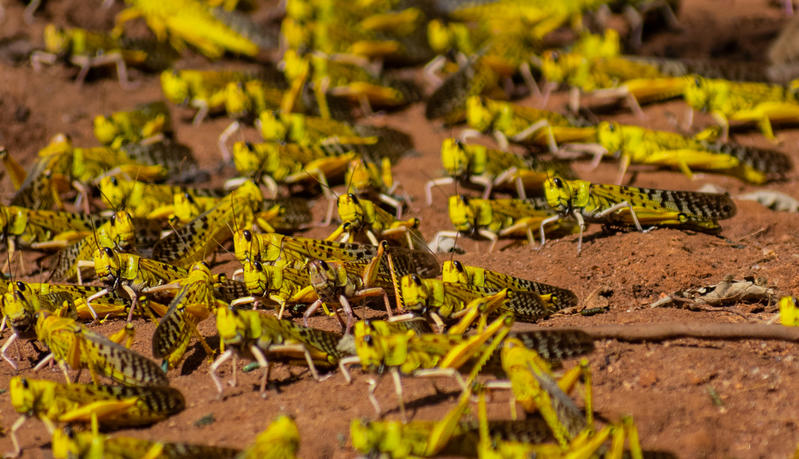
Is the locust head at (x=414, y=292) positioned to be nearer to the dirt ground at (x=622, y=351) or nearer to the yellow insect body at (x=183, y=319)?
the dirt ground at (x=622, y=351)

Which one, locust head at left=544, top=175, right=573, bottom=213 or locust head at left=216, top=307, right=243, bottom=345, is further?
locust head at left=544, top=175, right=573, bottom=213

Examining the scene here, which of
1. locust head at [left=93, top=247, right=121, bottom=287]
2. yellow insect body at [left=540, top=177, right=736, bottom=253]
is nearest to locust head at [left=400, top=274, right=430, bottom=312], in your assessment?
yellow insect body at [left=540, top=177, right=736, bottom=253]

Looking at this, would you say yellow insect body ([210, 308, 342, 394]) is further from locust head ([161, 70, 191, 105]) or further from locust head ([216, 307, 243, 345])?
locust head ([161, 70, 191, 105])

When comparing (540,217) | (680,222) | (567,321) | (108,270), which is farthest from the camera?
(540,217)

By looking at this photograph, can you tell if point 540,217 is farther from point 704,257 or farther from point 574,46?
point 574,46

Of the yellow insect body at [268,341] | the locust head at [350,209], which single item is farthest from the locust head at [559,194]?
the yellow insect body at [268,341]

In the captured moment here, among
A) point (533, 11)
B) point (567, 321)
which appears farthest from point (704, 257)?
point (533, 11)

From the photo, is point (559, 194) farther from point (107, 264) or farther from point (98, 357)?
point (98, 357)

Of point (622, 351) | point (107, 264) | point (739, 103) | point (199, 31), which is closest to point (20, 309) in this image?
point (107, 264)
